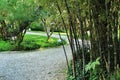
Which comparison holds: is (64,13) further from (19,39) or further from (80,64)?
(19,39)

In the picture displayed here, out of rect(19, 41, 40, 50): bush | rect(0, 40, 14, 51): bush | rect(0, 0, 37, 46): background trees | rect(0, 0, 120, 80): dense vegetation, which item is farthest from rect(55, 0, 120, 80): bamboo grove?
rect(19, 41, 40, 50): bush

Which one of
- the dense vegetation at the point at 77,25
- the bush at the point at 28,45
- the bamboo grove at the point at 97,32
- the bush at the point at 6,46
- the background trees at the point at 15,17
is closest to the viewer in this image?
the bamboo grove at the point at 97,32

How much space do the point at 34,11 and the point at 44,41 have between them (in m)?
4.07

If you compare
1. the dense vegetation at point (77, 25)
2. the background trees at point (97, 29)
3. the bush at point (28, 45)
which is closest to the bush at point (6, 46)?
the dense vegetation at point (77, 25)

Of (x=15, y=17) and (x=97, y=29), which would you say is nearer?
(x=97, y=29)

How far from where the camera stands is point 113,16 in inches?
176

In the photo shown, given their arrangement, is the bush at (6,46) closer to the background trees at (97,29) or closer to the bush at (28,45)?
the bush at (28,45)

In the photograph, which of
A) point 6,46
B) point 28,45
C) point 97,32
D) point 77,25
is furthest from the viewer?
point 28,45

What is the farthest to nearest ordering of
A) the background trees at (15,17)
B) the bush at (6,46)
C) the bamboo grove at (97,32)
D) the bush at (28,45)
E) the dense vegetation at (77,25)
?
the bush at (28,45) < the bush at (6,46) < the background trees at (15,17) < the dense vegetation at (77,25) < the bamboo grove at (97,32)

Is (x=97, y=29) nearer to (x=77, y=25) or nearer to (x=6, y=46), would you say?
(x=77, y=25)

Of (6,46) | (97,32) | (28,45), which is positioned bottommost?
(28,45)

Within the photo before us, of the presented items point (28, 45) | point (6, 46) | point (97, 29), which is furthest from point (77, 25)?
point (28, 45)

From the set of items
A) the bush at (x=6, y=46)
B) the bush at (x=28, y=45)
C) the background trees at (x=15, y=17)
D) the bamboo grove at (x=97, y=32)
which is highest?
the bamboo grove at (x=97, y=32)

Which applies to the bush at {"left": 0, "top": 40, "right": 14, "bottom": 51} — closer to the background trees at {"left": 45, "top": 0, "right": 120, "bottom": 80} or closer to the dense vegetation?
the dense vegetation
